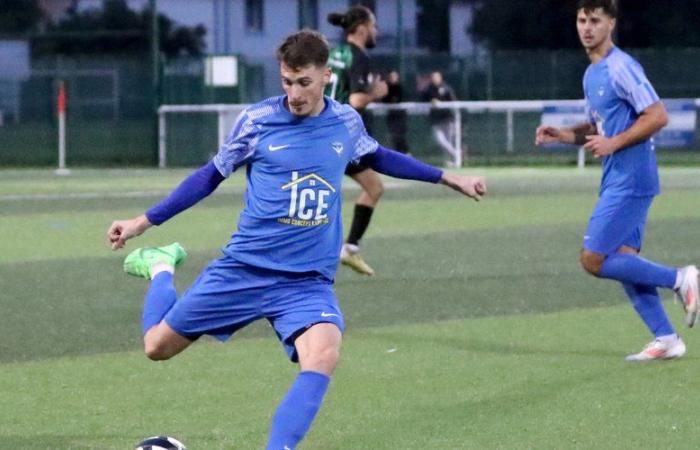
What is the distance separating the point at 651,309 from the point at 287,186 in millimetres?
3353

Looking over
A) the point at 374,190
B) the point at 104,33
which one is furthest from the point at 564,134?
the point at 104,33

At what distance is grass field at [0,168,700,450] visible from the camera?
7.24 metres

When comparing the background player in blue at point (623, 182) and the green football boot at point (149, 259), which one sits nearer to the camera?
the green football boot at point (149, 259)

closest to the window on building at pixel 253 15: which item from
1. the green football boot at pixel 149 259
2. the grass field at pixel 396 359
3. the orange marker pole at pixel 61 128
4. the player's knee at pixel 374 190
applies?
the orange marker pole at pixel 61 128

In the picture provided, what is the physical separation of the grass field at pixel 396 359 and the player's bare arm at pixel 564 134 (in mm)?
1184

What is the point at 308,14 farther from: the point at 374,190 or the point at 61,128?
the point at 374,190

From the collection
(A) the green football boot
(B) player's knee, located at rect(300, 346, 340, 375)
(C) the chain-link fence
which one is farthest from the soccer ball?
(C) the chain-link fence

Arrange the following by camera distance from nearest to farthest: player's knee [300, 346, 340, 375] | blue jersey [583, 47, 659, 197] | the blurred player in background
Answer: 1. player's knee [300, 346, 340, 375]
2. blue jersey [583, 47, 659, 197]
3. the blurred player in background

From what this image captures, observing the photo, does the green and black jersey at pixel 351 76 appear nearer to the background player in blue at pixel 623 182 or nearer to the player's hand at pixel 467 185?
the background player in blue at pixel 623 182

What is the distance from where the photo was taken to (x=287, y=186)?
6.55 metres

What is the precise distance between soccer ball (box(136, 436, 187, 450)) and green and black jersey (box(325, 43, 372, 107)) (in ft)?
25.4

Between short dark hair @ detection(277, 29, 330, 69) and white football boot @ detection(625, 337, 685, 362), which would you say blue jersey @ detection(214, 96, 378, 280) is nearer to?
short dark hair @ detection(277, 29, 330, 69)

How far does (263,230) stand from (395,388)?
195 centimetres

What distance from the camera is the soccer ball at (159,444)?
6.46 metres
